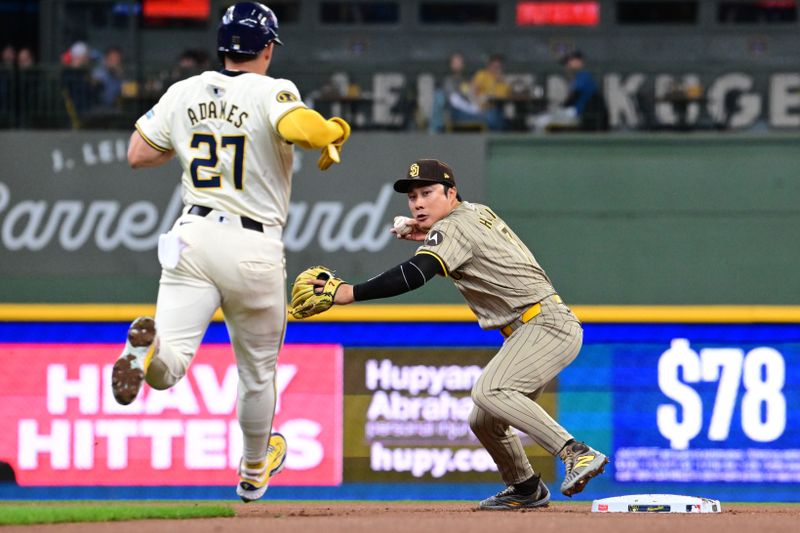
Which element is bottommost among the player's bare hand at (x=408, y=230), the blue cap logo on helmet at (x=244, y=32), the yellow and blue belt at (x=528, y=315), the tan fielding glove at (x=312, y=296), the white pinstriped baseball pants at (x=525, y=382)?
the white pinstriped baseball pants at (x=525, y=382)

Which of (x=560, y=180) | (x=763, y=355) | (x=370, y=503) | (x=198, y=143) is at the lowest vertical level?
(x=370, y=503)

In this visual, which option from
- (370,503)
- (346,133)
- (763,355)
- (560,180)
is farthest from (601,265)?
(346,133)

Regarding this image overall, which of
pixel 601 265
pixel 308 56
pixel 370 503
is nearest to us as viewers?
pixel 370 503

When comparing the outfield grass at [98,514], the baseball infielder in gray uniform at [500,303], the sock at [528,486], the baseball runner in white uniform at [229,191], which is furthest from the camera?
the sock at [528,486]

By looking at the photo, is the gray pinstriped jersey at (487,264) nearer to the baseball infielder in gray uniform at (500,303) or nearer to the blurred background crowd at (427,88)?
the baseball infielder in gray uniform at (500,303)

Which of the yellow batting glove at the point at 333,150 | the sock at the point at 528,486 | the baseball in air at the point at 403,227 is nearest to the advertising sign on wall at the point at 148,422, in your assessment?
the sock at the point at 528,486

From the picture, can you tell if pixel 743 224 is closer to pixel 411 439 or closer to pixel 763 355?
pixel 763 355
